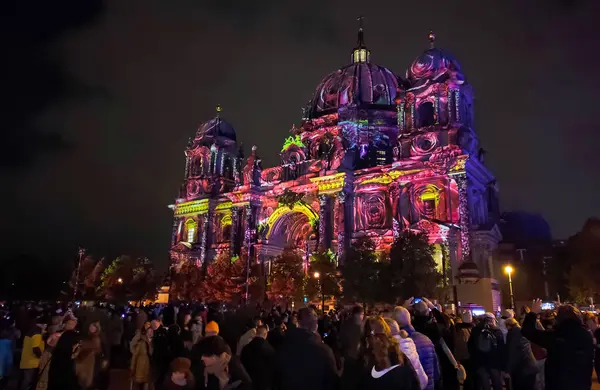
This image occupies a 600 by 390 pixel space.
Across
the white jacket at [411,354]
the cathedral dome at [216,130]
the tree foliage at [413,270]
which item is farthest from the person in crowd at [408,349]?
the cathedral dome at [216,130]

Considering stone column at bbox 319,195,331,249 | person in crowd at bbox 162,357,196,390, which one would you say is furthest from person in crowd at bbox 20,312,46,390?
stone column at bbox 319,195,331,249

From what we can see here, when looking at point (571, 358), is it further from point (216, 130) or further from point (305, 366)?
point (216, 130)

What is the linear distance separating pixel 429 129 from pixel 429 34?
1471 centimetres

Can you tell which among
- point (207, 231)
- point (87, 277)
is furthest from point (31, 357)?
point (87, 277)

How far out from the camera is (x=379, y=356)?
195 inches

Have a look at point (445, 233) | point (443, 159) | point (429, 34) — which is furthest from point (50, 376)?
point (429, 34)

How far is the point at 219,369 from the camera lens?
5.52 m

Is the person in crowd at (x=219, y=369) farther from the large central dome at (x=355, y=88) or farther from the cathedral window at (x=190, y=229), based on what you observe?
the large central dome at (x=355, y=88)

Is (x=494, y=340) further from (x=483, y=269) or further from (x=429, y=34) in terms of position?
(x=429, y=34)

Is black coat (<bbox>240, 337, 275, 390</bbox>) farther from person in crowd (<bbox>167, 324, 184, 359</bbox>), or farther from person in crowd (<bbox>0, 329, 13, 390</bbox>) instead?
person in crowd (<bbox>0, 329, 13, 390</bbox>)

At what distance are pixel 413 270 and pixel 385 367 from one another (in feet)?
112

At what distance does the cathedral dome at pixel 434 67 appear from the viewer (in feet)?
160

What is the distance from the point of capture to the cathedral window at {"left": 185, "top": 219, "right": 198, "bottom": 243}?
213ft

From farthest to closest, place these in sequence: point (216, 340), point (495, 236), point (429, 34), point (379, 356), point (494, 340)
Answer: point (429, 34)
point (495, 236)
point (494, 340)
point (216, 340)
point (379, 356)
